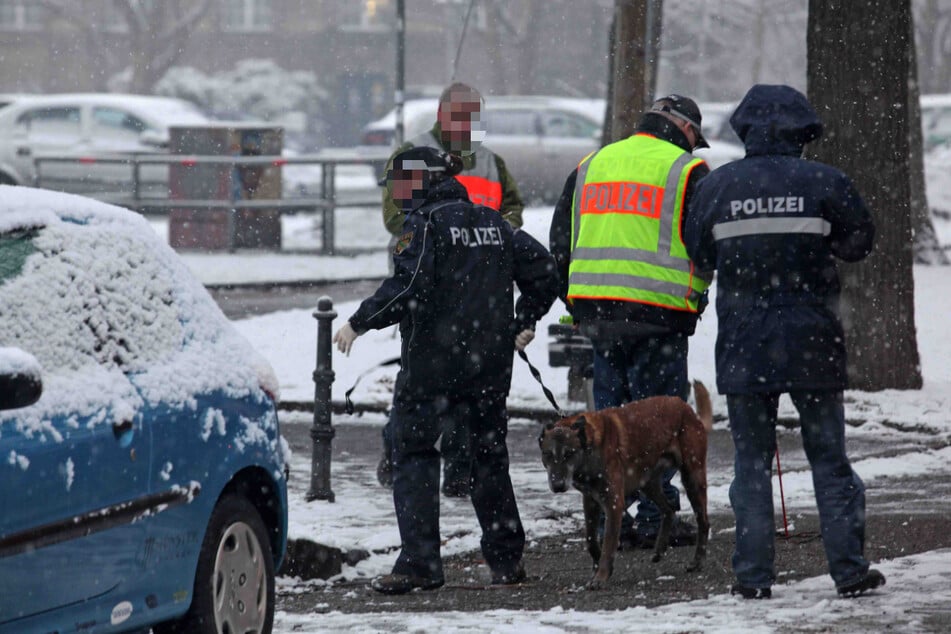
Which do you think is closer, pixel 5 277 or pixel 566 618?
pixel 5 277

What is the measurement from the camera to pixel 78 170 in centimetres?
2673

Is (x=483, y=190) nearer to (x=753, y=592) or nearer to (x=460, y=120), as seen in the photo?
(x=460, y=120)

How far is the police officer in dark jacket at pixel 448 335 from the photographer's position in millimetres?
6906

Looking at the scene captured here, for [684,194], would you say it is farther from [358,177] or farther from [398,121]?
[358,177]

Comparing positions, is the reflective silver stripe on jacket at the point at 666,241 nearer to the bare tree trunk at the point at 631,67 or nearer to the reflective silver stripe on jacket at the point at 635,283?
the reflective silver stripe on jacket at the point at 635,283

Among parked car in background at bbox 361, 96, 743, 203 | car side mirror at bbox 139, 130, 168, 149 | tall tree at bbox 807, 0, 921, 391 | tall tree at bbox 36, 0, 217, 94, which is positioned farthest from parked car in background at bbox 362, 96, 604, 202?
tall tree at bbox 36, 0, 217, 94

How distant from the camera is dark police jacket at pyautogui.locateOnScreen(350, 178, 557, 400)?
686cm

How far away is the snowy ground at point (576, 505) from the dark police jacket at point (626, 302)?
1.23 meters

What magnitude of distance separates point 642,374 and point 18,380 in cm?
373

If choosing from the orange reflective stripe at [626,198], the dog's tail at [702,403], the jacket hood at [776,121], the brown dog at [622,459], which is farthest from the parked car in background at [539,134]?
the jacket hood at [776,121]

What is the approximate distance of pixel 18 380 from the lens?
4.44 m

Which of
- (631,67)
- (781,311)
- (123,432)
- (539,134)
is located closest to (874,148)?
(631,67)

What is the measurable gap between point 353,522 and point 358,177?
32808mm

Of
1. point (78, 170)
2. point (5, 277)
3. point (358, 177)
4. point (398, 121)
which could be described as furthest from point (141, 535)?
point (358, 177)
